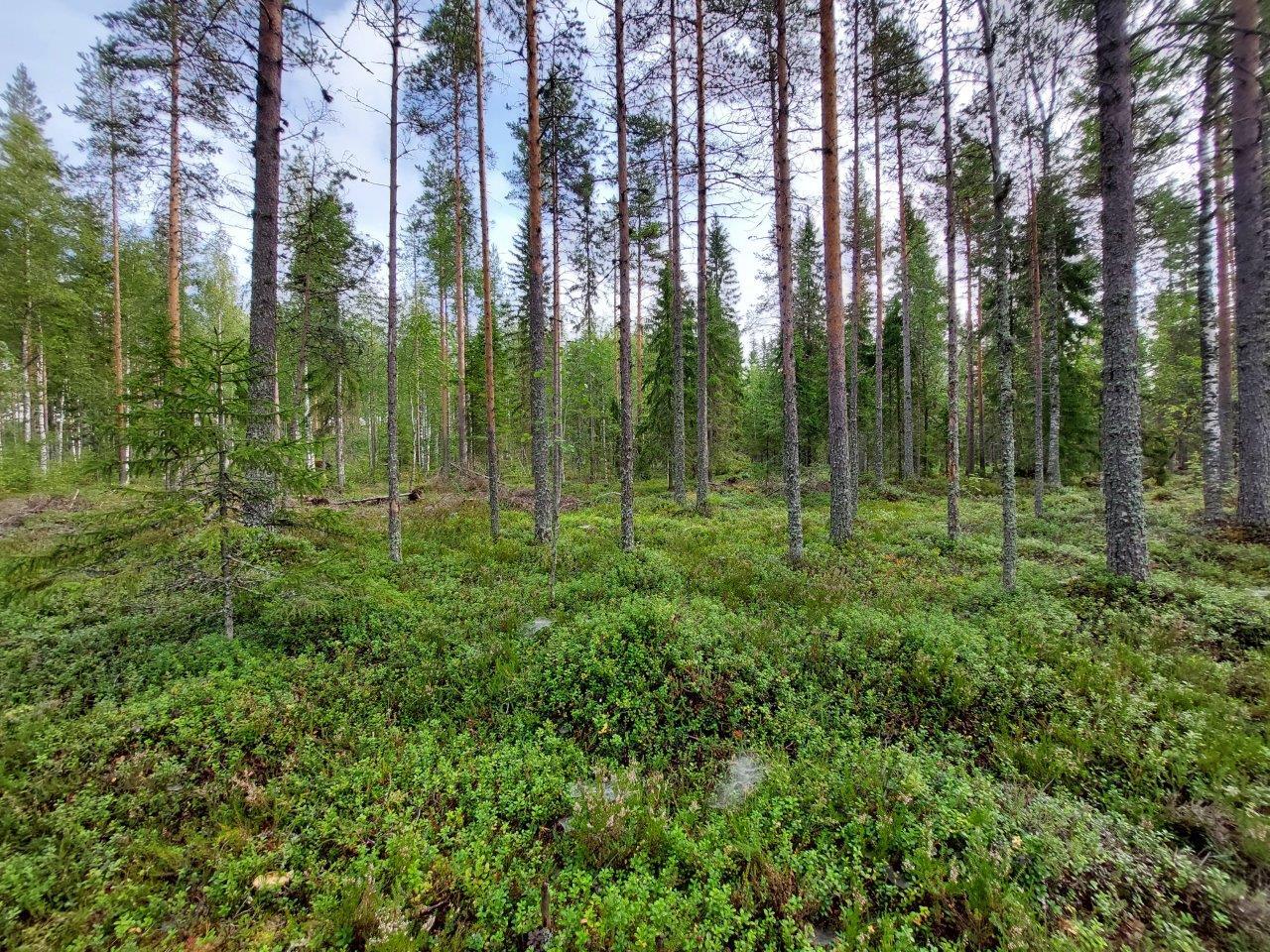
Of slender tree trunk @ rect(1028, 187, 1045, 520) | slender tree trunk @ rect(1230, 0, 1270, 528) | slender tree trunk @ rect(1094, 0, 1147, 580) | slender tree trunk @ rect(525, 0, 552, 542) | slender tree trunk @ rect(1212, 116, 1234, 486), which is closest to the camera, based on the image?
slender tree trunk @ rect(1094, 0, 1147, 580)

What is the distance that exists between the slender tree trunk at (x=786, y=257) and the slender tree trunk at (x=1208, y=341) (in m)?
8.62

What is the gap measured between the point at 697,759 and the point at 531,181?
11.7 meters

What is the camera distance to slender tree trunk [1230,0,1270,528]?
31.0ft

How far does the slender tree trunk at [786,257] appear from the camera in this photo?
9594mm

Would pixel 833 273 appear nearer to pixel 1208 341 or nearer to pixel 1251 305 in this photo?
pixel 1251 305

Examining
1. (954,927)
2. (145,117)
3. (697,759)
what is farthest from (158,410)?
(145,117)

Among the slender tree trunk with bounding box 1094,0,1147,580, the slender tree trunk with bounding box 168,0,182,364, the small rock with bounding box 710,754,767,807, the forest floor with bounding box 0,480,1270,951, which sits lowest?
the small rock with bounding box 710,754,767,807

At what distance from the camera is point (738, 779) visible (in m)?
4.19

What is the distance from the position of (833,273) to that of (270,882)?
1226 centimetres

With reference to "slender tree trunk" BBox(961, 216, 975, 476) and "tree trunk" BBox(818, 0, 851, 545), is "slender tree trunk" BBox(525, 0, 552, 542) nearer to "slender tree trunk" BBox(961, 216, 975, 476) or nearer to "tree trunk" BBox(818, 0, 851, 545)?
"tree trunk" BBox(818, 0, 851, 545)

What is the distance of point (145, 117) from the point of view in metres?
12.1

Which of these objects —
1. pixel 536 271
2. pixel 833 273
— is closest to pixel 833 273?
pixel 833 273

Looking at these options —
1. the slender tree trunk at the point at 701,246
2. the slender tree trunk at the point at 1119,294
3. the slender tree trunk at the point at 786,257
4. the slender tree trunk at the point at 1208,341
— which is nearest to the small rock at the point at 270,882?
the slender tree trunk at the point at 786,257

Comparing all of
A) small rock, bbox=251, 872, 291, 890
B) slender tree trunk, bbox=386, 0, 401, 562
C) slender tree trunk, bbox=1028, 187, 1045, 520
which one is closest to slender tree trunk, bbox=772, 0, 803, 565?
slender tree trunk, bbox=386, 0, 401, 562
